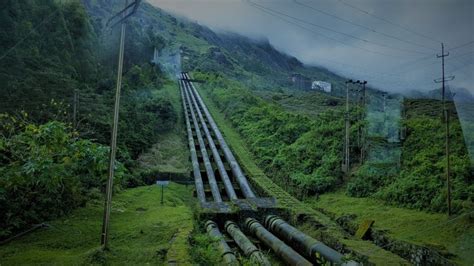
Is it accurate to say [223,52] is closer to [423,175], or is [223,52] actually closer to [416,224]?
[423,175]

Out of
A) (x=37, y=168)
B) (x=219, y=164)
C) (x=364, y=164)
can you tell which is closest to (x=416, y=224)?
(x=364, y=164)

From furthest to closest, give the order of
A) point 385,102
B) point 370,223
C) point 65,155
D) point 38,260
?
point 385,102, point 370,223, point 65,155, point 38,260

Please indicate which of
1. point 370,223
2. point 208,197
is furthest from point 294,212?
point 208,197

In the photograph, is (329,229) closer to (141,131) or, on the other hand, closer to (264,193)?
(264,193)

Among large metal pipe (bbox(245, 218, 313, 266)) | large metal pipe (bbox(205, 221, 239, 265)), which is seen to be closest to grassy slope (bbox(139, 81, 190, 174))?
large metal pipe (bbox(205, 221, 239, 265))

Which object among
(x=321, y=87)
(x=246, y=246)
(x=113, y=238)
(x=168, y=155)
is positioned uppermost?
(x=321, y=87)
